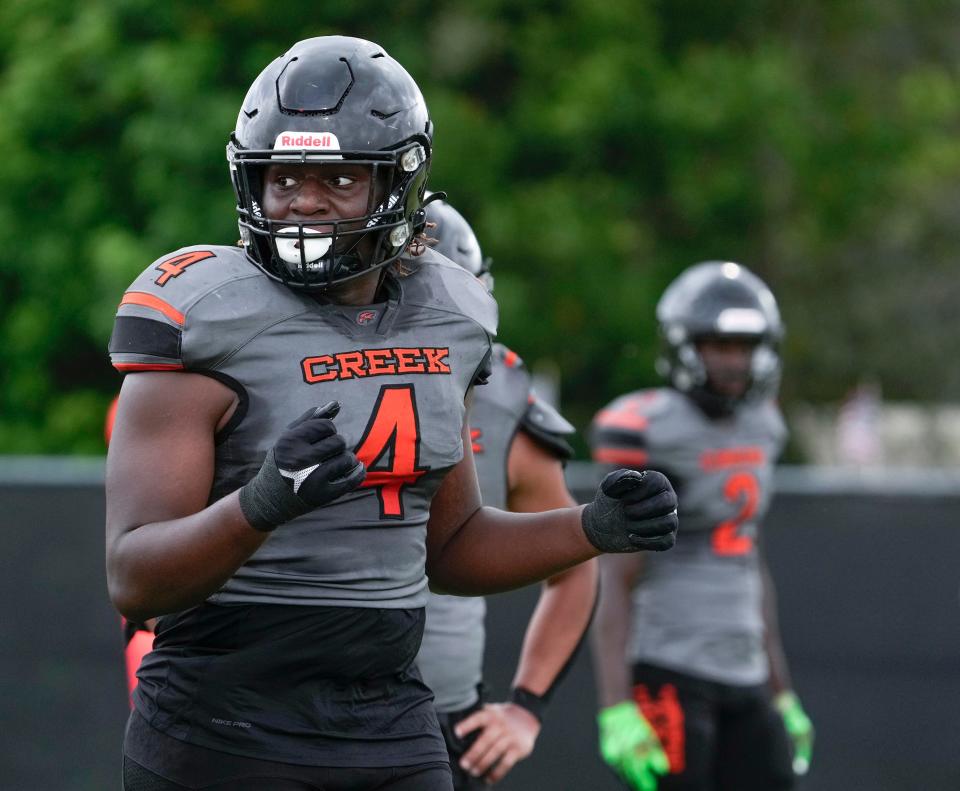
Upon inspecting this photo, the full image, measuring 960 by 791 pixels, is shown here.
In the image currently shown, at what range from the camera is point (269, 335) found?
2572 mm

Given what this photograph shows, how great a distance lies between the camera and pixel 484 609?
153 inches

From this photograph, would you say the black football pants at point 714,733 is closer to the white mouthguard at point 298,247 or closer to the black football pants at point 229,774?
the black football pants at point 229,774

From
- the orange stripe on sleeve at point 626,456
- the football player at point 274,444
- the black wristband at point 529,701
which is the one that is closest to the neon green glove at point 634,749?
the orange stripe on sleeve at point 626,456

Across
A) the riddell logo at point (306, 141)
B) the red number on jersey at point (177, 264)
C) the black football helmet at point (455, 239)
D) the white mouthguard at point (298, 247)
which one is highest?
the riddell logo at point (306, 141)

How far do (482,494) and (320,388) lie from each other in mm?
1278

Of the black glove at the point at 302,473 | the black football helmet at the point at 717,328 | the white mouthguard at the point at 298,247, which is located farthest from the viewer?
the black football helmet at the point at 717,328

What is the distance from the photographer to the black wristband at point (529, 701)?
12.7 ft

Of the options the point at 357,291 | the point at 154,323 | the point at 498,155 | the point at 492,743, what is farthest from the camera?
the point at 498,155

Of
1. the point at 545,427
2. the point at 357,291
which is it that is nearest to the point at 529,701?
the point at 545,427

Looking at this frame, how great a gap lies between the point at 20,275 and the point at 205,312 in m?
12.2

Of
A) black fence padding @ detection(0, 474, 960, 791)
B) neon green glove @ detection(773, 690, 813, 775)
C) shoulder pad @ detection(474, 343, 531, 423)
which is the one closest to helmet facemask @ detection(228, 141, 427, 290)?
shoulder pad @ detection(474, 343, 531, 423)

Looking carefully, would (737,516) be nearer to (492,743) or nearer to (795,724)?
(795,724)

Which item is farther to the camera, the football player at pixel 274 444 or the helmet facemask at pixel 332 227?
the helmet facemask at pixel 332 227

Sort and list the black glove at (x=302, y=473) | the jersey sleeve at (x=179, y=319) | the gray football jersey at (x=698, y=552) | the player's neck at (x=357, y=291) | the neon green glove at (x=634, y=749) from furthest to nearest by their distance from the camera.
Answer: the gray football jersey at (x=698, y=552) < the neon green glove at (x=634, y=749) < the player's neck at (x=357, y=291) < the jersey sleeve at (x=179, y=319) < the black glove at (x=302, y=473)
